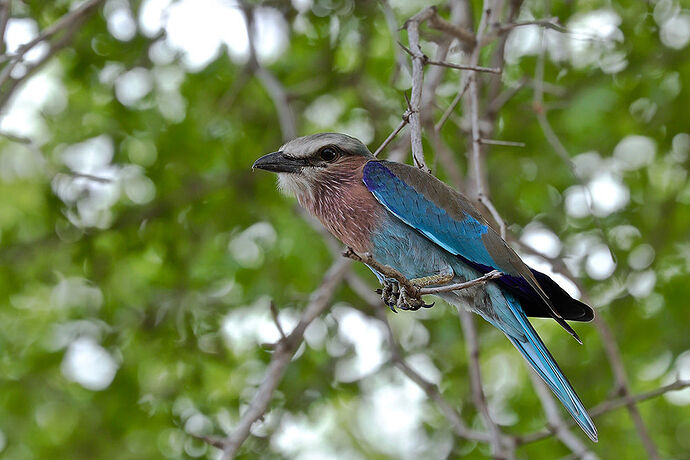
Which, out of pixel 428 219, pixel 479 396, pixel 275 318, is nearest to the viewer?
pixel 275 318

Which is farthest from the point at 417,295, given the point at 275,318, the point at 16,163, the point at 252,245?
the point at 16,163

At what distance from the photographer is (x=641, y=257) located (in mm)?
5480

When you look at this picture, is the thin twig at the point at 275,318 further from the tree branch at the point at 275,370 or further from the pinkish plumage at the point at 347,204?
the pinkish plumage at the point at 347,204

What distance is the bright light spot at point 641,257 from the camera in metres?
5.47

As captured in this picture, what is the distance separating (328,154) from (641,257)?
8.25 feet

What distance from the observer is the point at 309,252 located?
5.45 meters

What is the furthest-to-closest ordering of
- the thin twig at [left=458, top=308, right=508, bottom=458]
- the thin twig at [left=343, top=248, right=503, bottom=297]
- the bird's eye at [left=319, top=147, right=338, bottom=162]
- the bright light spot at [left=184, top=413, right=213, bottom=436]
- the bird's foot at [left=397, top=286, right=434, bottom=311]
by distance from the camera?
the bright light spot at [left=184, top=413, right=213, bottom=436], the thin twig at [left=458, top=308, right=508, bottom=458], the bird's eye at [left=319, top=147, right=338, bottom=162], the bird's foot at [left=397, top=286, right=434, bottom=311], the thin twig at [left=343, top=248, right=503, bottom=297]

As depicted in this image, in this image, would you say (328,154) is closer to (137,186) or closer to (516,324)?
(516,324)

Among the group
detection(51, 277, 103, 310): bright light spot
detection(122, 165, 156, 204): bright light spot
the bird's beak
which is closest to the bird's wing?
the bird's beak

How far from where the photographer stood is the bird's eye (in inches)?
149

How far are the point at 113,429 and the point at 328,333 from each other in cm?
150

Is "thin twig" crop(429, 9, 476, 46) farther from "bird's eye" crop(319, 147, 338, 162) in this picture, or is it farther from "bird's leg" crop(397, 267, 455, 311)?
"bird's leg" crop(397, 267, 455, 311)

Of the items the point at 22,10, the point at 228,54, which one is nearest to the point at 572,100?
the point at 228,54

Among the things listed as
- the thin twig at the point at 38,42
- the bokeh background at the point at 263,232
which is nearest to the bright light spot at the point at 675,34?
the bokeh background at the point at 263,232
